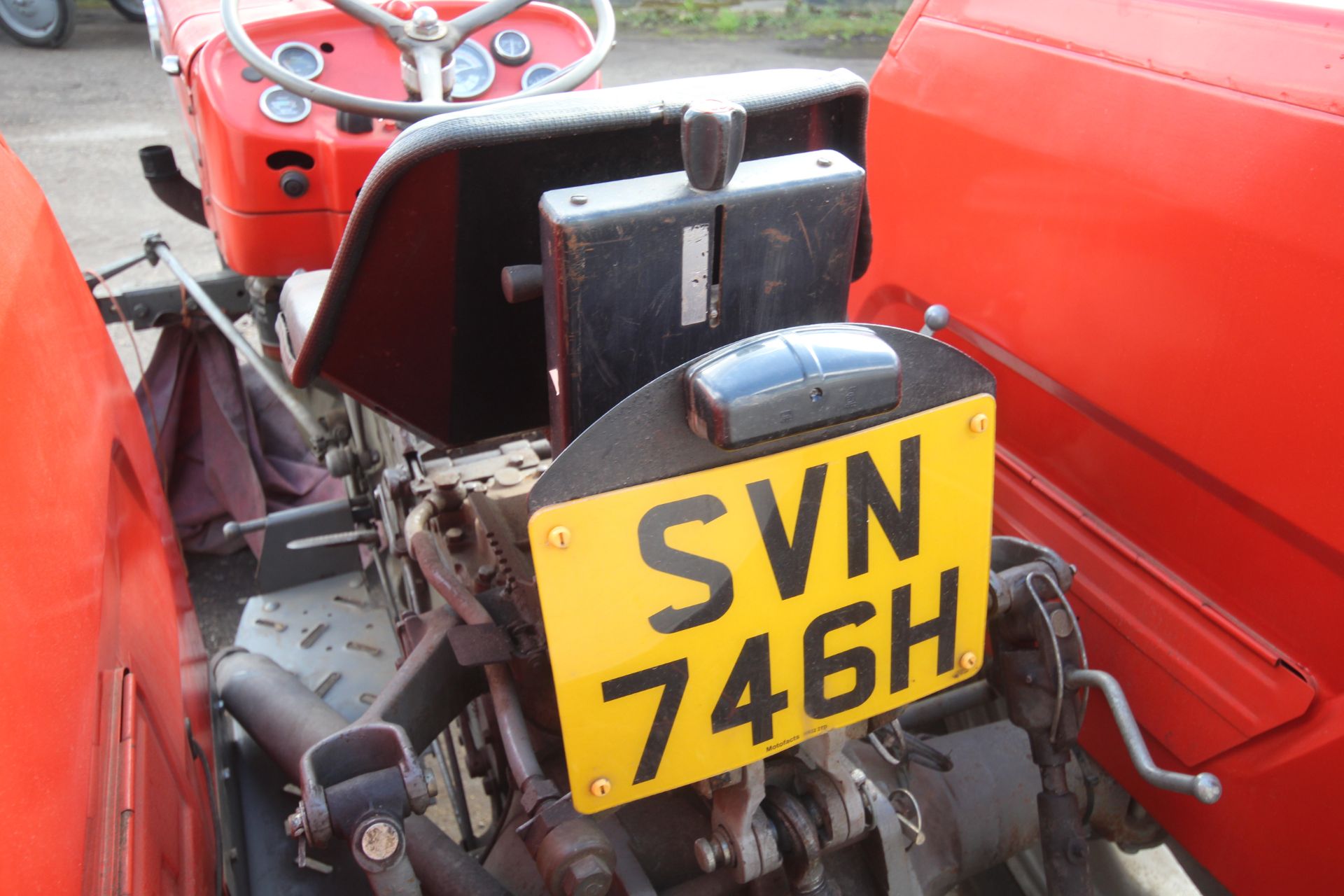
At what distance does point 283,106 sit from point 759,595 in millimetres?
1676

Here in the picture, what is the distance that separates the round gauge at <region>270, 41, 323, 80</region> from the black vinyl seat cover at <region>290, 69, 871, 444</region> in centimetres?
109

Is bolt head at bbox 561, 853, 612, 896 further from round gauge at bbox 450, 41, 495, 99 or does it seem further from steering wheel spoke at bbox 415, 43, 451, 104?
round gauge at bbox 450, 41, 495, 99

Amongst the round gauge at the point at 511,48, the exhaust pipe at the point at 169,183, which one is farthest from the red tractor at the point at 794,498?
the exhaust pipe at the point at 169,183

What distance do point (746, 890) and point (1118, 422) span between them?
734mm

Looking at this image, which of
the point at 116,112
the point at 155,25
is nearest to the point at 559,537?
the point at 155,25

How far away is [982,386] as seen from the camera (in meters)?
1.01

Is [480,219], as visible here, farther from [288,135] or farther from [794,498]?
[288,135]

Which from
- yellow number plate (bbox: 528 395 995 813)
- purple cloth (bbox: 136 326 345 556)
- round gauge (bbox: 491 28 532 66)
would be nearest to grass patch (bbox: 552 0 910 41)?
purple cloth (bbox: 136 326 345 556)

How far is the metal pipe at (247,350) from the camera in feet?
7.38

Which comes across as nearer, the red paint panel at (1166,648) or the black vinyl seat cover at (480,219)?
the black vinyl seat cover at (480,219)

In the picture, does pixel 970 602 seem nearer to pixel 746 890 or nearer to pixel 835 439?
pixel 835 439

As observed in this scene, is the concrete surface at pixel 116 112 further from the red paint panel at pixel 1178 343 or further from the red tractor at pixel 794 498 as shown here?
the red paint panel at pixel 1178 343

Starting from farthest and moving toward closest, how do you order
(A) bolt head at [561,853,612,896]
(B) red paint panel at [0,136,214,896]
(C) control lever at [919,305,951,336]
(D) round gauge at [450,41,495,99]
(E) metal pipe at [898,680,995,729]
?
(D) round gauge at [450,41,495,99]
(E) metal pipe at [898,680,995,729]
(C) control lever at [919,305,951,336]
(A) bolt head at [561,853,612,896]
(B) red paint panel at [0,136,214,896]

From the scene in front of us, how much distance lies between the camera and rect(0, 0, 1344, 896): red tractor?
894mm
